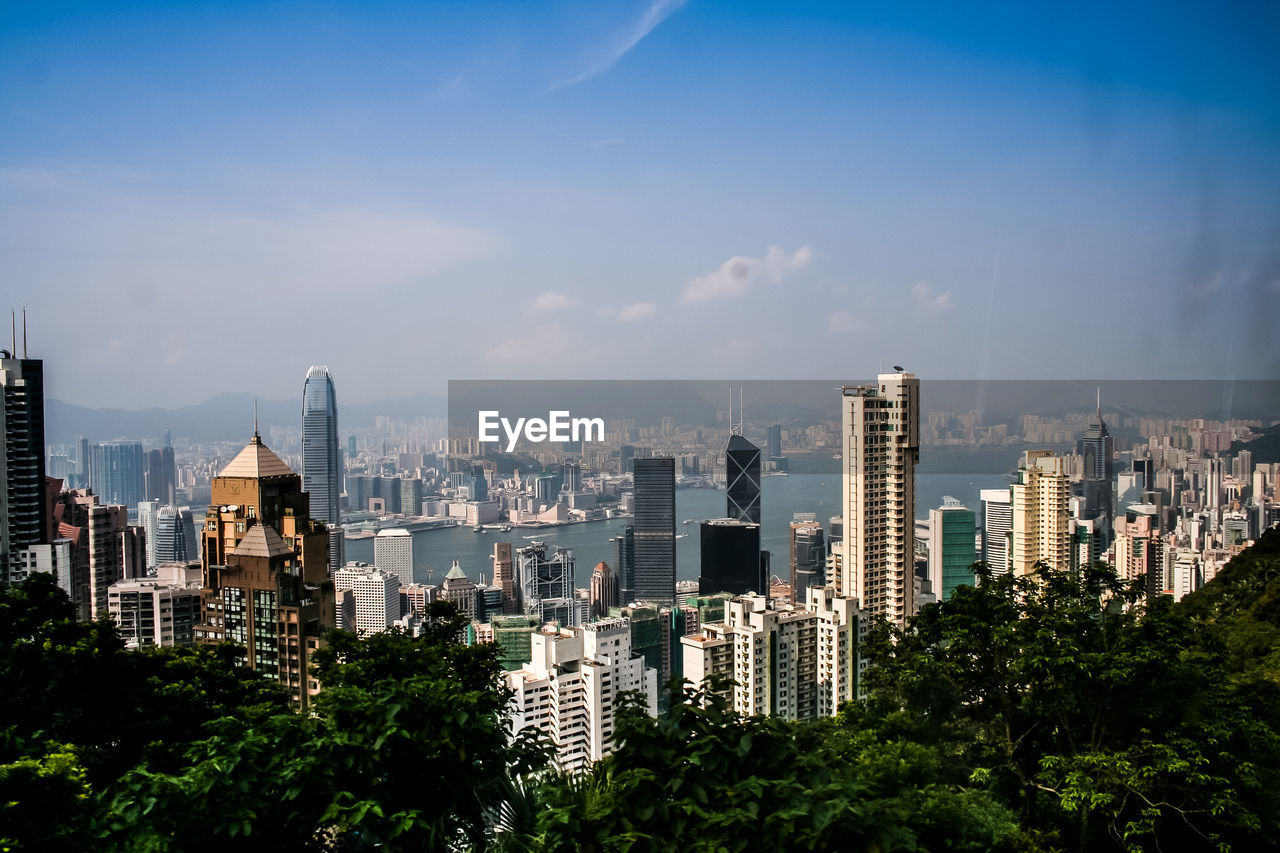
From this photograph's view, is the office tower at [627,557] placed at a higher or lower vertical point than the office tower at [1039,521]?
lower

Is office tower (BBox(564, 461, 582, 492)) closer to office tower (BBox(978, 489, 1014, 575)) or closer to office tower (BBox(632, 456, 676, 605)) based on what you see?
office tower (BBox(632, 456, 676, 605))

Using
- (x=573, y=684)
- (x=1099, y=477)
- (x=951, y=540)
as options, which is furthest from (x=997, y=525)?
(x=573, y=684)

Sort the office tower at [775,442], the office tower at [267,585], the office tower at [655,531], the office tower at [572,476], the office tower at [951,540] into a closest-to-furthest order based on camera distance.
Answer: the office tower at [267,585], the office tower at [951,540], the office tower at [775,442], the office tower at [572,476], the office tower at [655,531]

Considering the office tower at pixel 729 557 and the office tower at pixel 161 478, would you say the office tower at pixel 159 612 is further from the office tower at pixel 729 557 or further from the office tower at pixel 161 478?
the office tower at pixel 729 557

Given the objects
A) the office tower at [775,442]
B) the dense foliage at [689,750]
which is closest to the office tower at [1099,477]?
the office tower at [775,442]

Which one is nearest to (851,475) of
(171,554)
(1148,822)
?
(1148,822)

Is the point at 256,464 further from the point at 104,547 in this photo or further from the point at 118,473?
the point at 118,473

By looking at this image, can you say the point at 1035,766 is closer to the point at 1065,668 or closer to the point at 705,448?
the point at 1065,668

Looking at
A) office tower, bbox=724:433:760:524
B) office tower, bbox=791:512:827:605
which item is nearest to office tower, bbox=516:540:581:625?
office tower, bbox=724:433:760:524
